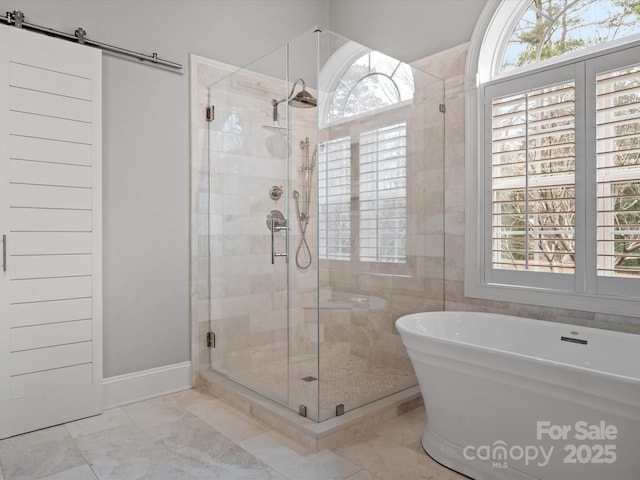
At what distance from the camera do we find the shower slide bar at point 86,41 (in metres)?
2.37

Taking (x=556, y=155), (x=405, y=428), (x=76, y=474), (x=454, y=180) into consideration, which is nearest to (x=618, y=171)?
(x=556, y=155)

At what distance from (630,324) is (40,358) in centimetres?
314

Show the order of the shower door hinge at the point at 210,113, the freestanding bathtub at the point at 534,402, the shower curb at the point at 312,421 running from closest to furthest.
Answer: the freestanding bathtub at the point at 534,402 → the shower curb at the point at 312,421 → the shower door hinge at the point at 210,113

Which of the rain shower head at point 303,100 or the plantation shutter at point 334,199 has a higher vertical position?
the rain shower head at point 303,100

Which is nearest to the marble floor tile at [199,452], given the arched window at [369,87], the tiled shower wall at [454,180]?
the tiled shower wall at [454,180]

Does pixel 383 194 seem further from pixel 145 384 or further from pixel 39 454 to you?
pixel 39 454

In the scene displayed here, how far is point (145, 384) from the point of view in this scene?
2873mm

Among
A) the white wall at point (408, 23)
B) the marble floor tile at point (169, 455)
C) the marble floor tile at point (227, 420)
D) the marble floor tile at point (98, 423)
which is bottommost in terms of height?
the marble floor tile at point (169, 455)

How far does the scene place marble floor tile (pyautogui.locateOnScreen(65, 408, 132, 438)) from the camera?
241cm

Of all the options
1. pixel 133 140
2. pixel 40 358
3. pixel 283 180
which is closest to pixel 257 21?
pixel 133 140

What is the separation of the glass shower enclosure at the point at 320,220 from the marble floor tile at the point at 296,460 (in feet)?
0.63

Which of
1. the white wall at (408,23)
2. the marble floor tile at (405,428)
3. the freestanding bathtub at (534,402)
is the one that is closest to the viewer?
the freestanding bathtub at (534,402)

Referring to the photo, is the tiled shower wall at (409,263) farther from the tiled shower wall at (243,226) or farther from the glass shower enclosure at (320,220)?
the tiled shower wall at (243,226)

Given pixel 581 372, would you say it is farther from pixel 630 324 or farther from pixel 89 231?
pixel 89 231
